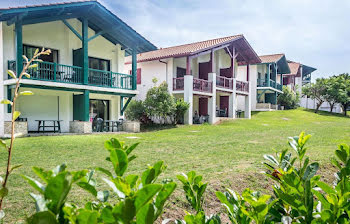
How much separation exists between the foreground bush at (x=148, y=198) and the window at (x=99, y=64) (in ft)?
54.4

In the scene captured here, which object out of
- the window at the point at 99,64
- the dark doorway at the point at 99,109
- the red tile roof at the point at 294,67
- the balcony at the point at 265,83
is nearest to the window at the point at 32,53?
the window at the point at 99,64

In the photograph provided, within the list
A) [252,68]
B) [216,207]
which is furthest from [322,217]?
[252,68]

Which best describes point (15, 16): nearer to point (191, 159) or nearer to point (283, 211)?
point (191, 159)

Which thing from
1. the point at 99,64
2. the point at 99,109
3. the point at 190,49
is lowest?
the point at 99,109

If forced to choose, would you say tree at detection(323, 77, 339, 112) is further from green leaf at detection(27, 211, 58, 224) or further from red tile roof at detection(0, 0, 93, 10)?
green leaf at detection(27, 211, 58, 224)

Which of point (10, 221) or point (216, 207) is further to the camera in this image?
point (216, 207)

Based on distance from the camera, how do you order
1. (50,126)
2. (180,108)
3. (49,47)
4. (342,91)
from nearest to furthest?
(50,126)
(49,47)
(180,108)
(342,91)

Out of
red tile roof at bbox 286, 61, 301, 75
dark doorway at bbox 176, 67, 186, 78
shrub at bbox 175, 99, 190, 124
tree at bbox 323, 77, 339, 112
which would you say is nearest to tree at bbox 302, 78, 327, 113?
tree at bbox 323, 77, 339, 112

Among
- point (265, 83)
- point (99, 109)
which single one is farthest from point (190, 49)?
point (265, 83)

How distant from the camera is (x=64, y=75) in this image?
46.1 feet

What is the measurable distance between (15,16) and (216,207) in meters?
12.4

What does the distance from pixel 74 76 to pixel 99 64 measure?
304cm

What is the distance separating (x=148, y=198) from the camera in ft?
1.80

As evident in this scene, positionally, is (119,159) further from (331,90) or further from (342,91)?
(342,91)
